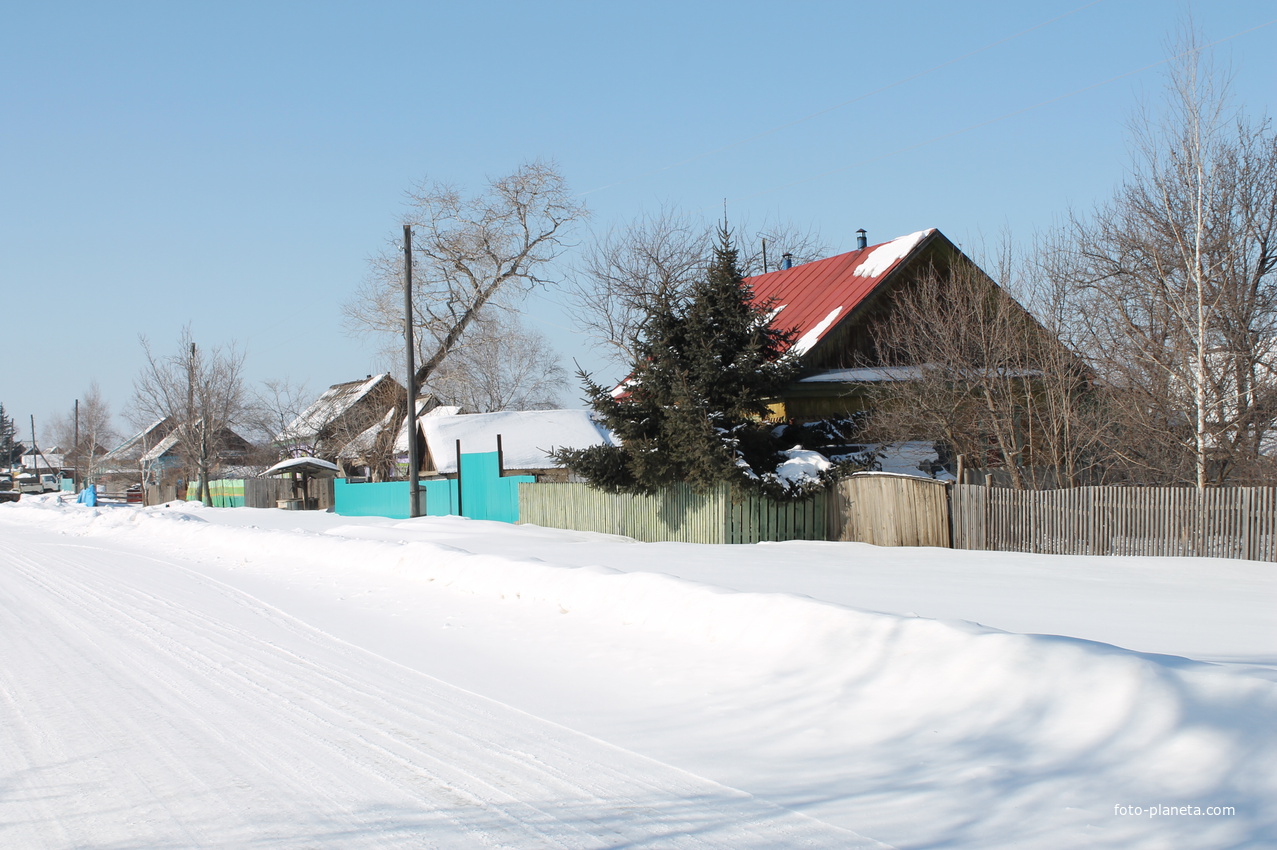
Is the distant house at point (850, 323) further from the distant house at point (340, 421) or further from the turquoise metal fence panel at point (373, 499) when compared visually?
the distant house at point (340, 421)

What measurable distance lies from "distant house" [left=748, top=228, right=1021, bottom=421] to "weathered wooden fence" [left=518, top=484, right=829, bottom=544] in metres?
4.22

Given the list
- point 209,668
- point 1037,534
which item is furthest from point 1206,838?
point 1037,534

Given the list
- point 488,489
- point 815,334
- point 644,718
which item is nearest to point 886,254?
point 815,334

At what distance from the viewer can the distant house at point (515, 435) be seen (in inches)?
1226

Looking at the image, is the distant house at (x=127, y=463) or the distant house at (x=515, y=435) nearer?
the distant house at (x=515, y=435)

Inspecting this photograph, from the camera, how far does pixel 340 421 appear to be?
178 feet

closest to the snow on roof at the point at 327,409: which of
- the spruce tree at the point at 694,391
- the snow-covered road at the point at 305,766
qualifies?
the spruce tree at the point at 694,391

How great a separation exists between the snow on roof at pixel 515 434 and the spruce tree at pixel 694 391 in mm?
11511

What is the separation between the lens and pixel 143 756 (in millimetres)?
5367

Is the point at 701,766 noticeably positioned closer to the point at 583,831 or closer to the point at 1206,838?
the point at 583,831

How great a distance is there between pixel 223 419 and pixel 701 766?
164 ft

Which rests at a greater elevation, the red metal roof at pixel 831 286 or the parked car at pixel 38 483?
the red metal roof at pixel 831 286

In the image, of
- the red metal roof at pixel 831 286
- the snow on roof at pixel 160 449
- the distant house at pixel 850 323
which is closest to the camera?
the distant house at pixel 850 323

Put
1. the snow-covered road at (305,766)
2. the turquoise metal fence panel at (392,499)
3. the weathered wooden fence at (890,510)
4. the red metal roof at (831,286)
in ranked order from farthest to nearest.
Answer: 1. the turquoise metal fence panel at (392,499)
2. the red metal roof at (831,286)
3. the weathered wooden fence at (890,510)
4. the snow-covered road at (305,766)
